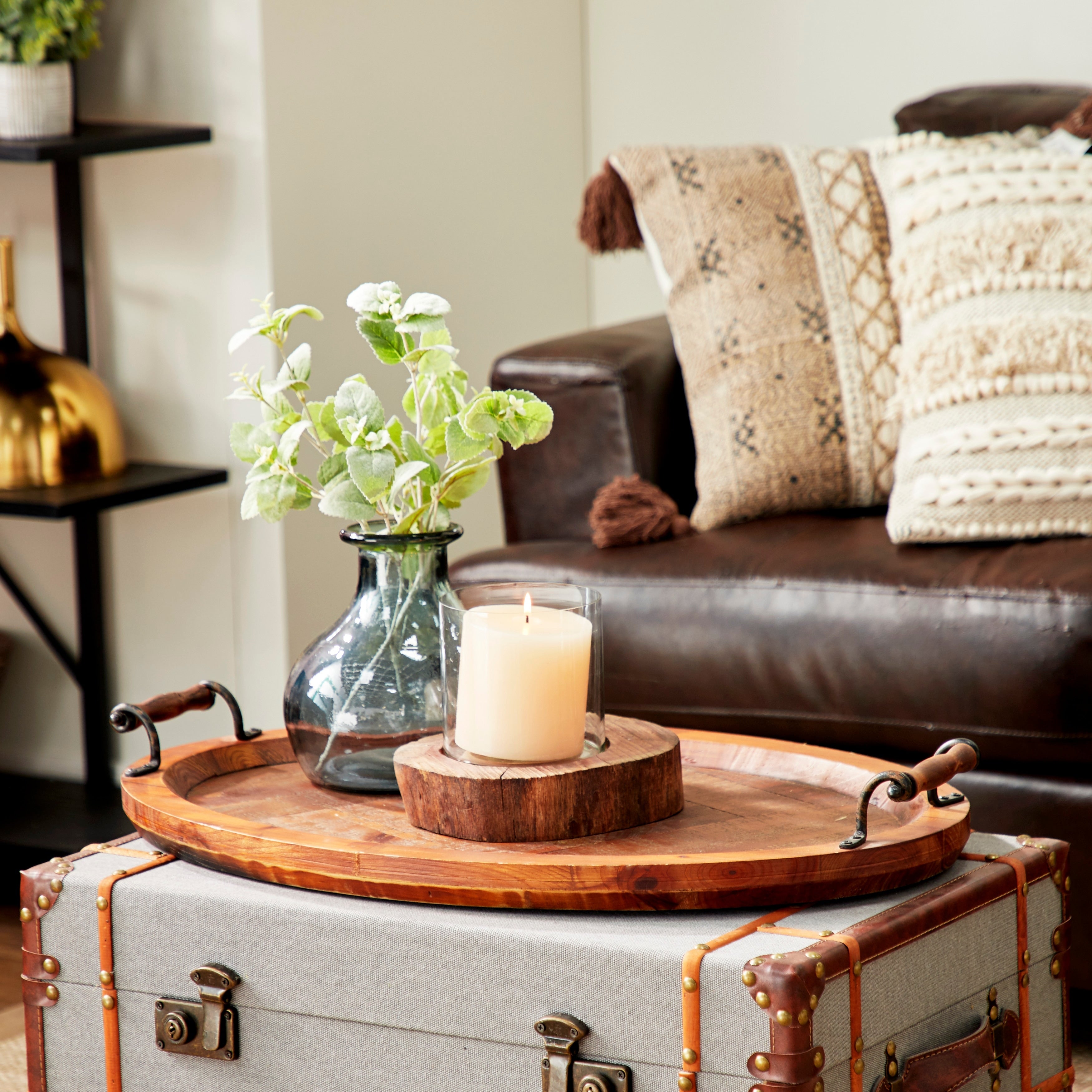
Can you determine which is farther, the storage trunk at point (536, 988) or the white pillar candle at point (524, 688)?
the white pillar candle at point (524, 688)

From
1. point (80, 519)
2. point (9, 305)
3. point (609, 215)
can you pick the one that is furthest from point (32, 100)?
point (609, 215)

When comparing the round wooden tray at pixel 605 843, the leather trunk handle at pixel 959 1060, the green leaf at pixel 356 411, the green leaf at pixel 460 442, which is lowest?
the leather trunk handle at pixel 959 1060

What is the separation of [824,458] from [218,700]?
955mm

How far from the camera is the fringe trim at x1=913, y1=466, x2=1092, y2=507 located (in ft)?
5.26

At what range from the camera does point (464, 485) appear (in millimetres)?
1094

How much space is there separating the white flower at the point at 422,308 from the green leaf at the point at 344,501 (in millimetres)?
114

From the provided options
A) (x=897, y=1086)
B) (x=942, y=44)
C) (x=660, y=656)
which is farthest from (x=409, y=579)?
(x=942, y=44)

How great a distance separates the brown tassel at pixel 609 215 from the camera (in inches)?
77.6

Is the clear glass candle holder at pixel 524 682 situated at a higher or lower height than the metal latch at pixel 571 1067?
higher

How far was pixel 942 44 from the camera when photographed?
2580 millimetres

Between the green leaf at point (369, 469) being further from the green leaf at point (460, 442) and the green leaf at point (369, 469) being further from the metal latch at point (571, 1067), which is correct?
the metal latch at point (571, 1067)

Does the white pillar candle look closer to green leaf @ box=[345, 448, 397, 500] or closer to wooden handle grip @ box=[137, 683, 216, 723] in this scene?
green leaf @ box=[345, 448, 397, 500]

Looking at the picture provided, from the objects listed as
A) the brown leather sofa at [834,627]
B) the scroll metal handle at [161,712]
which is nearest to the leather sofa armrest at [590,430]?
the brown leather sofa at [834,627]

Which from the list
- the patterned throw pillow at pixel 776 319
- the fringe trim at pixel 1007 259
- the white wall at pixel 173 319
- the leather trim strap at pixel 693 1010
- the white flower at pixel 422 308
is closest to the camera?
the leather trim strap at pixel 693 1010
